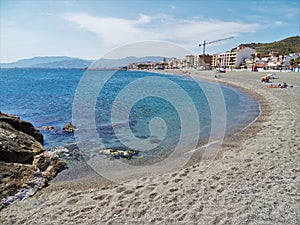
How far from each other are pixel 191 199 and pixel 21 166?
430 cm

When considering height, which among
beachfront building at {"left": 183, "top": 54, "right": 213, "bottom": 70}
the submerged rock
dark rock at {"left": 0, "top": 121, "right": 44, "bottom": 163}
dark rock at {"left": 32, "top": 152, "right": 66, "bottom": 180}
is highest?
beachfront building at {"left": 183, "top": 54, "right": 213, "bottom": 70}

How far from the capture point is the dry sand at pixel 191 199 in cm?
390

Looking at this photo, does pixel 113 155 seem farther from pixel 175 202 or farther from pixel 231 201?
pixel 231 201

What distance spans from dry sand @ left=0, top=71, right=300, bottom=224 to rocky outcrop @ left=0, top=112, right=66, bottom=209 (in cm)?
33

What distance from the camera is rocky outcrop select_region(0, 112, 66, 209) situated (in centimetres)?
516

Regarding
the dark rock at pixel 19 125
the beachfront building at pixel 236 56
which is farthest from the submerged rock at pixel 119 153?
the beachfront building at pixel 236 56

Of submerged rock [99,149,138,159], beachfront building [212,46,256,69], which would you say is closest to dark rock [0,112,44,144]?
submerged rock [99,149,138,159]

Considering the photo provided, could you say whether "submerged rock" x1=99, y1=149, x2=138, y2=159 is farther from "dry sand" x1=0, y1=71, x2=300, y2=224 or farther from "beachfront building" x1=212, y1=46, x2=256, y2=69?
"beachfront building" x1=212, y1=46, x2=256, y2=69

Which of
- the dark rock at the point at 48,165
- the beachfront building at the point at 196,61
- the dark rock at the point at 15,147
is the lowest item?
the dark rock at the point at 48,165

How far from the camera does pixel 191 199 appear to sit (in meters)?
4.44

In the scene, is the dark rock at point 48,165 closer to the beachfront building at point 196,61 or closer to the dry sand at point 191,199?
the dry sand at point 191,199

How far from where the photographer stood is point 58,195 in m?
5.20

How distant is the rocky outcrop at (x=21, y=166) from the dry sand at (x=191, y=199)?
334 millimetres

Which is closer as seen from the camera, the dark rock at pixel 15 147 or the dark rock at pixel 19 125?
the dark rock at pixel 15 147
